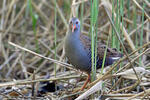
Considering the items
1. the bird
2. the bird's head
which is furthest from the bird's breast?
the bird's head

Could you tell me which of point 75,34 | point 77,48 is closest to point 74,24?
point 75,34

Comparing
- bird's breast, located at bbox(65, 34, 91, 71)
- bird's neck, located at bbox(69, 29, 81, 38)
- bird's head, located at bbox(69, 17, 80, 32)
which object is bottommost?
bird's breast, located at bbox(65, 34, 91, 71)

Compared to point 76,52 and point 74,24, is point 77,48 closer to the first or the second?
point 76,52

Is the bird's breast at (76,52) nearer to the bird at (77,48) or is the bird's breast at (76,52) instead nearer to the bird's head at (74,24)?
the bird at (77,48)

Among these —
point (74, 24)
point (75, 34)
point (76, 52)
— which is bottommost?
point (76, 52)

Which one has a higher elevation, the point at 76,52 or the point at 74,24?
the point at 74,24

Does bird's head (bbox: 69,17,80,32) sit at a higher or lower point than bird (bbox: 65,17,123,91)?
higher

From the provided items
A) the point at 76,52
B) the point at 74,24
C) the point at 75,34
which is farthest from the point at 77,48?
the point at 74,24

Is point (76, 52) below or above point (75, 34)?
below

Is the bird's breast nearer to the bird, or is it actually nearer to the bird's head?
the bird

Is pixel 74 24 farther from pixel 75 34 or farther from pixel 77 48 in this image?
pixel 77 48

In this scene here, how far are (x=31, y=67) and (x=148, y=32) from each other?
6.63 feet

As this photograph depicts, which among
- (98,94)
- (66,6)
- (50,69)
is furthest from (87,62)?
(66,6)

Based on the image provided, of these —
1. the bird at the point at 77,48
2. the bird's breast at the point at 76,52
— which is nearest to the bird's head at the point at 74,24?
the bird at the point at 77,48
